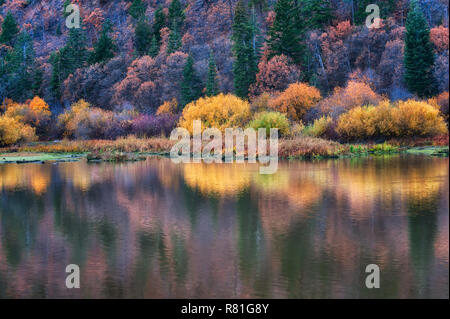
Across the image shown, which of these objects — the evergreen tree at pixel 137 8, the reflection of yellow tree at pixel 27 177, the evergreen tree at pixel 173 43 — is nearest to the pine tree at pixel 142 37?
the evergreen tree at pixel 173 43

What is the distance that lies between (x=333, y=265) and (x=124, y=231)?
28.1 ft

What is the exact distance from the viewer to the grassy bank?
54375 millimetres

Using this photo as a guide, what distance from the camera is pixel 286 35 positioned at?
8888 cm

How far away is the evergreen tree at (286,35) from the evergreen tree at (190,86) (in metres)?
13.1

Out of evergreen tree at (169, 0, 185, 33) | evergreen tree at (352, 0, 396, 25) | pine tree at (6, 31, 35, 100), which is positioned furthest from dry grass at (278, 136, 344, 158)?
pine tree at (6, 31, 35, 100)

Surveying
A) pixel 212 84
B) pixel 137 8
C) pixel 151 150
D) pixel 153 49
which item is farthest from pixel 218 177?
pixel 137 8

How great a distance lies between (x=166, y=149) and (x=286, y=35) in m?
30.9

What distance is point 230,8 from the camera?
12700cm

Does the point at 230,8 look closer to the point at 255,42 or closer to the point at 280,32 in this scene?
the point at 255,42

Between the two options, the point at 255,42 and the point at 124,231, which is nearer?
the point at 124,231

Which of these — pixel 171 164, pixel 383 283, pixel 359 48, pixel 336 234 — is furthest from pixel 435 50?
pixel 383 283

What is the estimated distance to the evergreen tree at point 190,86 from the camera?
3716 inches

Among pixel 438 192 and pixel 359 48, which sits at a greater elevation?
pixel 359 48

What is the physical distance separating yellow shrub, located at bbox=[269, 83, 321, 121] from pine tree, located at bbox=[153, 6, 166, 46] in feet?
195
